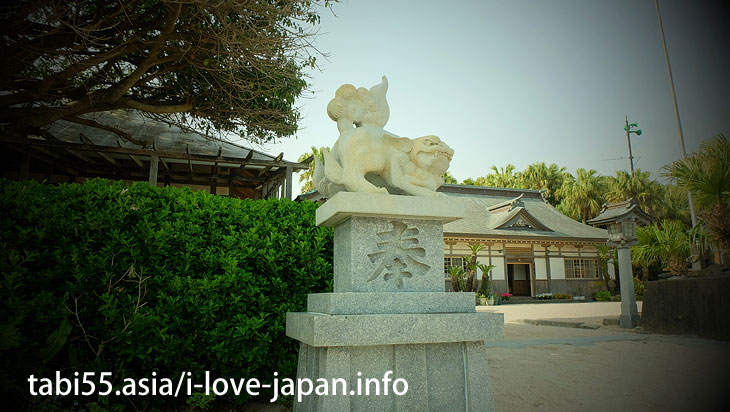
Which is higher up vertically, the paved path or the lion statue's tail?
the lion statue's tail

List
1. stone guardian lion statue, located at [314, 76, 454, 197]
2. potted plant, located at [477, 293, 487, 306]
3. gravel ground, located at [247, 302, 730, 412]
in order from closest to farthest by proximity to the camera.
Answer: stone guardian lion statue, located at [314, 76, 454, 197], gravel ground, located at [247, 302, 730, 412], potted plant, located at [477, 293, 487, 306]

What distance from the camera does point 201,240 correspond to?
3.90 meters

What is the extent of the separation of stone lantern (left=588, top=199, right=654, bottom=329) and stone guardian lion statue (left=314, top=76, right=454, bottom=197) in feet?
29.4

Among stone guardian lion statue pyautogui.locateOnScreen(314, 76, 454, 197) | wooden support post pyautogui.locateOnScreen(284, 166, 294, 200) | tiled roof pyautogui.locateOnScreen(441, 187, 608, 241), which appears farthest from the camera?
tiled roof pyautogui.locateOnScreen(441, 187, 608, 241)

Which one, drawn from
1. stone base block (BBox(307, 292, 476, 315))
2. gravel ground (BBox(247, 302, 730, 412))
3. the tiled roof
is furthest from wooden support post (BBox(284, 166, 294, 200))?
the tiled roof

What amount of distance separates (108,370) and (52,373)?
0.46 m

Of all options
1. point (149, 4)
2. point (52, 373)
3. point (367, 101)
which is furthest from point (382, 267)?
point (149, 4)

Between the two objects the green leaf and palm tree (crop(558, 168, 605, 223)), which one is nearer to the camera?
the green leaf

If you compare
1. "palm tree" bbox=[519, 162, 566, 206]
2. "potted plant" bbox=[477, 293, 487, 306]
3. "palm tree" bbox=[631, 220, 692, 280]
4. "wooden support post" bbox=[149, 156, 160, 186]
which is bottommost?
"potted plant" bbox=[477, 293, 487, 306]

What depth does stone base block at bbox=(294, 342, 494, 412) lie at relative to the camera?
2.55 meters

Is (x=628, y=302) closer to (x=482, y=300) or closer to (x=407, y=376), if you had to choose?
(x=482, y=300)

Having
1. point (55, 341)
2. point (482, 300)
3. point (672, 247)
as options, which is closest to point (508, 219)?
point (482, 300)

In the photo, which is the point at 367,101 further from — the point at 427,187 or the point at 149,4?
the point at 149,4

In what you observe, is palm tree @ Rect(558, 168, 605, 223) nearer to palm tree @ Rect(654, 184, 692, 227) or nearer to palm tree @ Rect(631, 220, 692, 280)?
palm tree @ Rect(654, 184, 692, 227)
